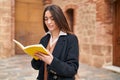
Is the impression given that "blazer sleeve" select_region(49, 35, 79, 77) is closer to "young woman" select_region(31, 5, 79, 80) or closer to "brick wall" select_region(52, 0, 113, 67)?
"young woman" select_region(31, 5, 79, 80)

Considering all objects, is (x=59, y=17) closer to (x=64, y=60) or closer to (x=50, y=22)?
(x=50, y=22)

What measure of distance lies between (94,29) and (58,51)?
7.53 m

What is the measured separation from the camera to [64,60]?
77.8 inches

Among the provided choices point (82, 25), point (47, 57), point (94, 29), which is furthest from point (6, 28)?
point (47, 57)

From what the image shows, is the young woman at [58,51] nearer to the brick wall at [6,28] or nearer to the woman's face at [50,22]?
the woman's face at [50,22]

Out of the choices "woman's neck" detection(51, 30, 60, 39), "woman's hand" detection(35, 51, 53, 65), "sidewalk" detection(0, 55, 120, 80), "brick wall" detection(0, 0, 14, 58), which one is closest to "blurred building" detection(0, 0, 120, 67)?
"brick wall" detection(0, 0, 14, 58)

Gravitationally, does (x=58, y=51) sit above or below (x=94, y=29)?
above

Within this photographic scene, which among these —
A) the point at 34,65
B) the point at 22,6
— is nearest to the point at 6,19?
the point at 22,6

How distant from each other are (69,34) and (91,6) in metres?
7.57

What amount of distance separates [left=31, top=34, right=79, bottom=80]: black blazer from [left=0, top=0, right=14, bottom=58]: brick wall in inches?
369

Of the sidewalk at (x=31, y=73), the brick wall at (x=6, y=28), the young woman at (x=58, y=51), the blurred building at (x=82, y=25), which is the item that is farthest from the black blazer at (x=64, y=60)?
the brick wall at (x=6, y=28)

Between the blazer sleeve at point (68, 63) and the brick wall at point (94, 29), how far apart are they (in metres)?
7.04

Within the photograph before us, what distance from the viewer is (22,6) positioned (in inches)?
494

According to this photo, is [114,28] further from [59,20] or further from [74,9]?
[59,20]
